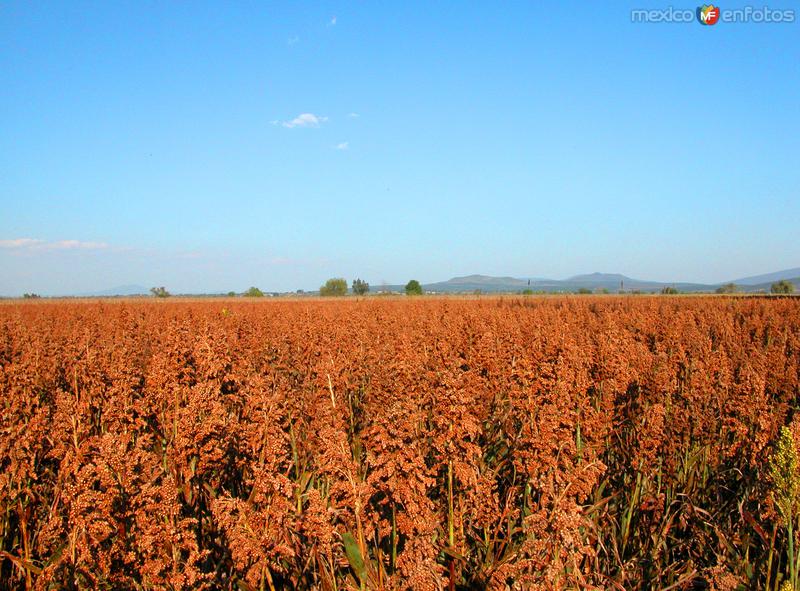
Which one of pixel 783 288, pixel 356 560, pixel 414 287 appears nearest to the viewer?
pixel 356 560

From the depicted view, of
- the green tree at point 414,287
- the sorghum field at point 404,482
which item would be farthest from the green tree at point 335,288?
the sorghum field at point 404,482

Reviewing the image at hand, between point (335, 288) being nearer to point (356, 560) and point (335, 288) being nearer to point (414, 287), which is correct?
point (414, 287)

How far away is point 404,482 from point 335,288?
4439 inches

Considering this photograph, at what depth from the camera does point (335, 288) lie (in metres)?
114

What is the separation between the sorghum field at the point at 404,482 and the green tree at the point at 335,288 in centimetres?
10180

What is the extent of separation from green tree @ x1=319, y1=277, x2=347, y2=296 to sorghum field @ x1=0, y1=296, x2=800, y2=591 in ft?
334

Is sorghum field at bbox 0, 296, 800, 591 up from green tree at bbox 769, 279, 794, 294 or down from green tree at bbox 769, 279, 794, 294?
down

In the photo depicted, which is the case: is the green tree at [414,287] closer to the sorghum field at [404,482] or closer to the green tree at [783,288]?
the green tree at [783,288]

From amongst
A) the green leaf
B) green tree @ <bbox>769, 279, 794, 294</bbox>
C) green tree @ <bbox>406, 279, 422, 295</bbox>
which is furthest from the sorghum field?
green tree @ <bbox>406, 279, 422, 295</bbox>

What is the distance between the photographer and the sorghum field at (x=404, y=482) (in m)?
2.33

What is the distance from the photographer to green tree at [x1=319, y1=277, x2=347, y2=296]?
108m

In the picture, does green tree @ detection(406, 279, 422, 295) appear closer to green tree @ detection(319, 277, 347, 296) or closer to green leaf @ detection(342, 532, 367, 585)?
green tree @ detection(319, 277, 347, 296)

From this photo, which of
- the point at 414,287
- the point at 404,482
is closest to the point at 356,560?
the point at 404,482

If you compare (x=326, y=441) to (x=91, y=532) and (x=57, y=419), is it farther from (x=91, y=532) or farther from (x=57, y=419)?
(x=57, y=419)
